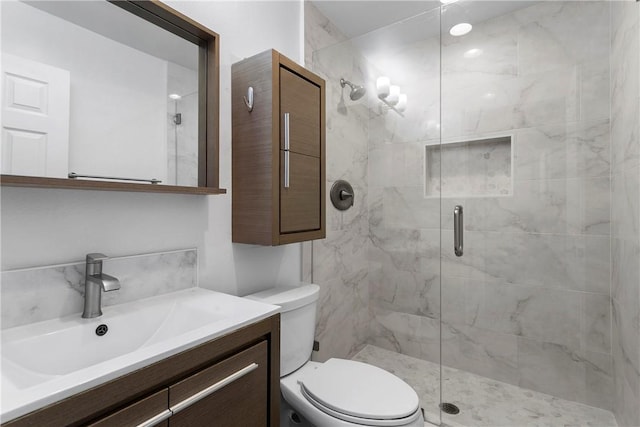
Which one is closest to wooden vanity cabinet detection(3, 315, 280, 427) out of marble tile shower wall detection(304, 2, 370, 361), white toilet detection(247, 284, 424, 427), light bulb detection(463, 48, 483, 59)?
white toilet detection(247, 284, 424, 427)

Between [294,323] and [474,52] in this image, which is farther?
[474,52]

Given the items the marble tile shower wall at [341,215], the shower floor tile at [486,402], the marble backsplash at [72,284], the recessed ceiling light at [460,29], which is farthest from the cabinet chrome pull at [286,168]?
the shower floor tile at [486,402]

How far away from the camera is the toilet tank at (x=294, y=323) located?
131 cm

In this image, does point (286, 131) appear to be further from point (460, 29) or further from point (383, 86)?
point (460, 29)

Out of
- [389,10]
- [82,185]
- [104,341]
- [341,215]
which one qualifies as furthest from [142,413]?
[389,10]

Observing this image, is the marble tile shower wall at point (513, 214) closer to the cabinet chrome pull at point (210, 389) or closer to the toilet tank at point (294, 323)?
the toilet tank at point (294, 323)

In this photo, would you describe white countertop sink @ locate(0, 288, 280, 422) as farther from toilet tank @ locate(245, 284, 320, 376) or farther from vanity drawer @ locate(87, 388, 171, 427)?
toilet tank @ locate(245, 284, 320, 376)

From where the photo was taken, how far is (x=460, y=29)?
1.84 meters

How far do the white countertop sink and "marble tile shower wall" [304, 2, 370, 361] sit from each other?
0.93 meters

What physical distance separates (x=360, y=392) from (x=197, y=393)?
69cm

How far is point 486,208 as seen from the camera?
1.87 meters

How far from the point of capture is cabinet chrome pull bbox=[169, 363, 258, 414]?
28.4 inches

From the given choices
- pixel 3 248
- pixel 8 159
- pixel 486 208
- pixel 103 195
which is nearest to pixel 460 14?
pixel 486 208

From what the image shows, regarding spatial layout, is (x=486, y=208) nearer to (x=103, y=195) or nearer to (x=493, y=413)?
(x=493, y=413)
